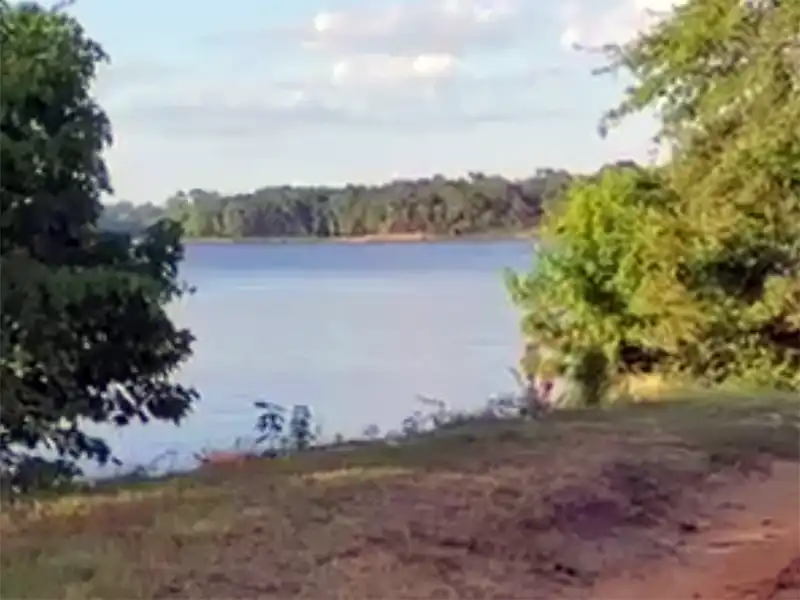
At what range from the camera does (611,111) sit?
16.5 metres

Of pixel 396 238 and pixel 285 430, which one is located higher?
pixel 396 238

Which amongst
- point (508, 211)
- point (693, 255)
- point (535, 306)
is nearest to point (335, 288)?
point (508, 211)

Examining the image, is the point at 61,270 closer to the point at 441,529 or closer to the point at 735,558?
the point at 441,529

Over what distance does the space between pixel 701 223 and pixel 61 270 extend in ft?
31.8

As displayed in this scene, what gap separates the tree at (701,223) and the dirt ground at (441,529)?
6859 millimetres

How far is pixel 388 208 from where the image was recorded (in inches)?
1150

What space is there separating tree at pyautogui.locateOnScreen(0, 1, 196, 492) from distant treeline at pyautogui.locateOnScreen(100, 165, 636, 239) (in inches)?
116

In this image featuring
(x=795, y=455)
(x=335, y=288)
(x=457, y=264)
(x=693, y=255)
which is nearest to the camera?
(x=795, y=455)

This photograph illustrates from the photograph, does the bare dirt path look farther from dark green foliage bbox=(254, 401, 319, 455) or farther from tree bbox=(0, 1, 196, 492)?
dark green foliage bbox=(254, 401, 319, 455)

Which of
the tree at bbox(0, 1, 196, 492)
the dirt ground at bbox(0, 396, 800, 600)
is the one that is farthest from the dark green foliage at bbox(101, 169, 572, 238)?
the dirt ground at bbox(0, 396, 800, 600)

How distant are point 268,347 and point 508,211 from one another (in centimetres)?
468

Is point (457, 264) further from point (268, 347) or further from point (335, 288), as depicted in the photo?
point (268, 347)

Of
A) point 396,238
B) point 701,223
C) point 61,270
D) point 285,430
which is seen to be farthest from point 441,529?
point 396,238

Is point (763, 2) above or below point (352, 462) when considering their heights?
above
